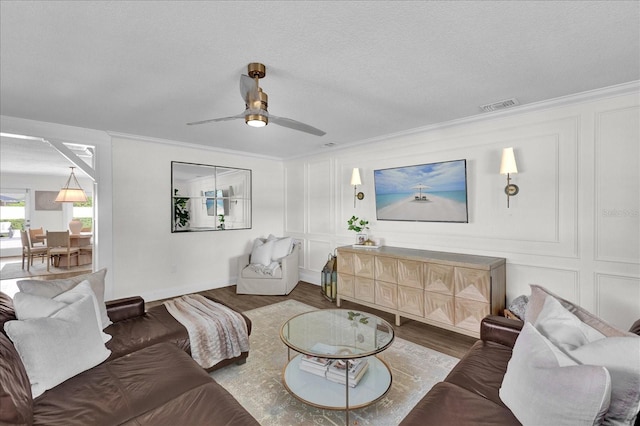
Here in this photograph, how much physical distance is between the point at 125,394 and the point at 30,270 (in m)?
7.35

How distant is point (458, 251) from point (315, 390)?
2406mm

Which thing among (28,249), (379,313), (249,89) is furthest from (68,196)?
(379,313)

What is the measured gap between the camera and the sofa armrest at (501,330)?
1.92m

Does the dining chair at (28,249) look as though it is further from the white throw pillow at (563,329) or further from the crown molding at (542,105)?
the white throw pillow at (563,329)

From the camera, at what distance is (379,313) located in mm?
3887

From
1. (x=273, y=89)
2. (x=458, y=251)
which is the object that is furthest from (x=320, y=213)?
(x=273, y=89)

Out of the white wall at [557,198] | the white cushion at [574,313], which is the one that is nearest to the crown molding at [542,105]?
the white wall at [557,198]

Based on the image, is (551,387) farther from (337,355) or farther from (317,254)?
(317,254)

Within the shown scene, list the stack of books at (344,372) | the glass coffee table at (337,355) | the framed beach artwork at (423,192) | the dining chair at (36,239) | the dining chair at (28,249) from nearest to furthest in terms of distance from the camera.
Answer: the glass coffee table at (337,355) → the stack of books at (344,372) → the framed beach artwork at (423,192) → the dining chair at (28,249) → the dining chair at (36,239)

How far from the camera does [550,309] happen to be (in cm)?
154

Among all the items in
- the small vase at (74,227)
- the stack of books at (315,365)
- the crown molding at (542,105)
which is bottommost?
the stack of books at (315,365)

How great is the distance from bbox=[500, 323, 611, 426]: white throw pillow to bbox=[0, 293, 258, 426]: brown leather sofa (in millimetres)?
1143

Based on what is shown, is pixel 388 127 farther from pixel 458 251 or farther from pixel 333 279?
pixel 333 279

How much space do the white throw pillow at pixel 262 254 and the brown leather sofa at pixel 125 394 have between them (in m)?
2.82
